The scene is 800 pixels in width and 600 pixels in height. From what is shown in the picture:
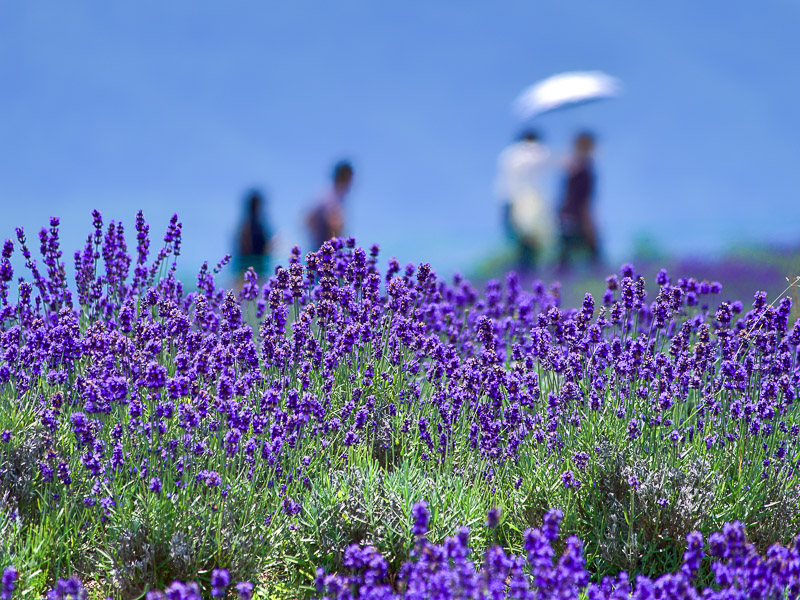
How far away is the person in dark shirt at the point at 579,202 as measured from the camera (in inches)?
555

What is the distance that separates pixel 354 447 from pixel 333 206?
739cm

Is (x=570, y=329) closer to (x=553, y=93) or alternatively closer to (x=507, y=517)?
(x=507, y=517)

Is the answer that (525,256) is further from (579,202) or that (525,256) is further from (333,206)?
(333,206)

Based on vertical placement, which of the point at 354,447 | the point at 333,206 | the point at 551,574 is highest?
the point at 333,206

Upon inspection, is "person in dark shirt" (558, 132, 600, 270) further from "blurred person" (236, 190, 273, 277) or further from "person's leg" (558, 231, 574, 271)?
"blurred person" (236, 190, 273, 277)

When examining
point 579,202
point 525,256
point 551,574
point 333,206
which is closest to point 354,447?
point 551,574

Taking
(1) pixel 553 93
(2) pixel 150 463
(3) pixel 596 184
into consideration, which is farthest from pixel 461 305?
(1) pixel 553 93

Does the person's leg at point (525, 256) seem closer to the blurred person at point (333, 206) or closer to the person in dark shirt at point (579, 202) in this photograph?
the person in dark shirt at point (579, 202)

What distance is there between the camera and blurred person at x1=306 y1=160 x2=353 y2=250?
436 inches

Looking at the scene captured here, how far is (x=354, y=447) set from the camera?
13.2 ft

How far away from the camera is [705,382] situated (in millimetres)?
4262

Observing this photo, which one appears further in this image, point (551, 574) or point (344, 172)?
point (344, 172)

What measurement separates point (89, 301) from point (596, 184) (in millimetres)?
11163

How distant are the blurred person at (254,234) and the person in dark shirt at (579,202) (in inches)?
217
